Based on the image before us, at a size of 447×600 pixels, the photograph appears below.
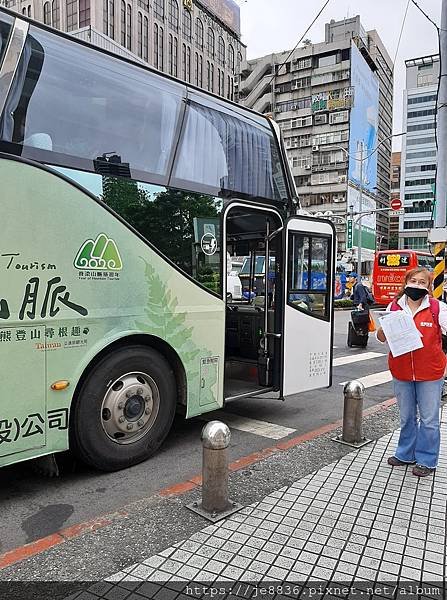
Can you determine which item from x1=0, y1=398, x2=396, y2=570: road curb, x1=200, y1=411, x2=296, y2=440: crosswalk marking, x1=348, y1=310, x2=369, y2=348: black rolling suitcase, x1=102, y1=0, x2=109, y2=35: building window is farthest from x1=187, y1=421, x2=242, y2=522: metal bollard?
x1=102, y1=0, x2=109, y2=35: building window

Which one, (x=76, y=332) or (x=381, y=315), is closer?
(x=76, y=332)

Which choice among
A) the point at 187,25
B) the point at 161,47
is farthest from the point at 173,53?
the point at 187,25

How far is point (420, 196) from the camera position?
106188 mm

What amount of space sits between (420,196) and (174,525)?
11393cm

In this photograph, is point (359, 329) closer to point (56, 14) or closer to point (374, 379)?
point (374, 379)

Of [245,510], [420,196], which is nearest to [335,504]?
[245,510]

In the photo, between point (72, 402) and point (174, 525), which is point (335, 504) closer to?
point (174, 525)

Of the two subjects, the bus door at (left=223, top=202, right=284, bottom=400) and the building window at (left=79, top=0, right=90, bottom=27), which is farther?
the building window at (left=79, top=0, right=90, bottom=27)

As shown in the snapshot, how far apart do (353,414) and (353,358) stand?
6.50 m

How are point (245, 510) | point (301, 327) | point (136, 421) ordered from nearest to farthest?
point (245, 510) → point (136, 421) → point (301, 327)

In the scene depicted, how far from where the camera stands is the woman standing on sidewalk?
14.1 ft

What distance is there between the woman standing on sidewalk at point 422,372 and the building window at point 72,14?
2362 inches

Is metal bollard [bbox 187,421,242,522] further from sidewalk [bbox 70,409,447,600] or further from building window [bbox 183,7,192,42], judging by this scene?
building window [bbox 183,7,192,42]

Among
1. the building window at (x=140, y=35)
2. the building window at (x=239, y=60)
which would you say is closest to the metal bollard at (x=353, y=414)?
the building window at (x=140, y=35)
